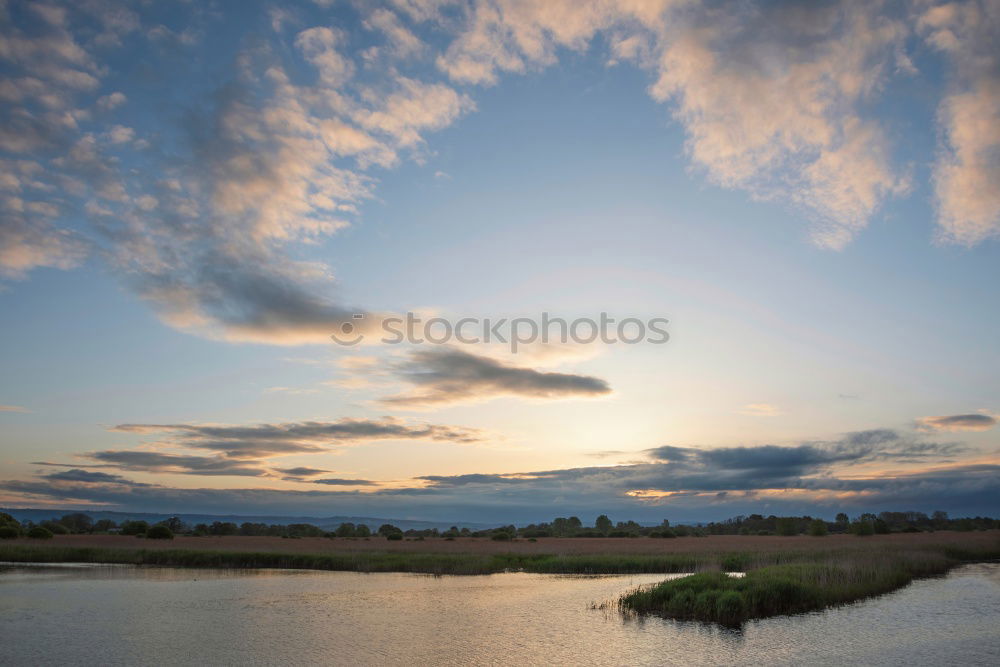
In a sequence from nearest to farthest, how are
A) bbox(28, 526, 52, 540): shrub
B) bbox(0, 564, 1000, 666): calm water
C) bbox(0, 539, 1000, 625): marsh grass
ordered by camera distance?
bbox(0, 564, 1000, 666): calm water, bbox(0, 539, 1000, 625): marsh grass, bbox(28, 526, 52, 540): shrub

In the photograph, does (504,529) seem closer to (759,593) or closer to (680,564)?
(680,564)

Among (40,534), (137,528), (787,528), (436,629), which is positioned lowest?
(787,528)

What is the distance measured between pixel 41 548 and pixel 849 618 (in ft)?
198

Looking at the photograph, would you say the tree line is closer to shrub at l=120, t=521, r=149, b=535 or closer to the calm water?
shrub at l=120, t=521, r=149, b=535

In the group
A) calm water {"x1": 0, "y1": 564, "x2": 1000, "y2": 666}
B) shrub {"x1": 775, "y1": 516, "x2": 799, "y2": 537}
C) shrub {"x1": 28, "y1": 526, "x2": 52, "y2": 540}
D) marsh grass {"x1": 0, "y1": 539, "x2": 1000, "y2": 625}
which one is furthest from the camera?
shrub {"x1": 775, "y1": 516, "x2": 799, "y2": 537}

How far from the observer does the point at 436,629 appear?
2417cm

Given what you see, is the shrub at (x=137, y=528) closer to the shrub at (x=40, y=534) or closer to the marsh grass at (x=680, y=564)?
the shrub at (x=40, y=534)

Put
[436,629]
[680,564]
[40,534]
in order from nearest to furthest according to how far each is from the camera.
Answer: [436,629], [680,564], [40,534]

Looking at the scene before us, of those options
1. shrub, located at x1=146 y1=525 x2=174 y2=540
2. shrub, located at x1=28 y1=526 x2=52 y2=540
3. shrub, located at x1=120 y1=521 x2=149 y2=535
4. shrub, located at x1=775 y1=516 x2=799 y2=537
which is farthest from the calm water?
shrub, located at x1=775 y1=516 x2=799 y2=537

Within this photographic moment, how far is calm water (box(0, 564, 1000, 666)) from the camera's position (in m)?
19.4

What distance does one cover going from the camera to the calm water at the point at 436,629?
19375mm

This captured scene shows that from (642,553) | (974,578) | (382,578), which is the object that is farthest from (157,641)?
(974,578)

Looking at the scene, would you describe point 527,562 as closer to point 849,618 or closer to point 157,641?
point 849,618

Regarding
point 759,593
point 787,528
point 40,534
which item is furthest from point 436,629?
point 787,528
